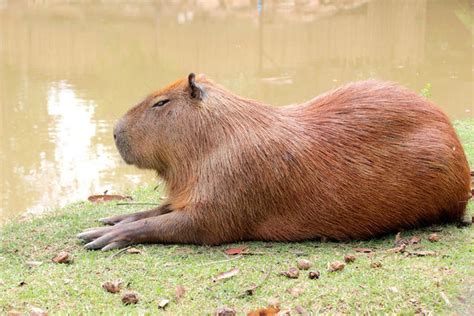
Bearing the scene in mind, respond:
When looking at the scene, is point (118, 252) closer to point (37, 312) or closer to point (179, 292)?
point (179, 292)

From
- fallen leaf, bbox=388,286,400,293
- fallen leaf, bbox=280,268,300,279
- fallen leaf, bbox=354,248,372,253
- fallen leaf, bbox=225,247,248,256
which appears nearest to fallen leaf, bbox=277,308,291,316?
fallen leaf, bbox=280,268,300,279

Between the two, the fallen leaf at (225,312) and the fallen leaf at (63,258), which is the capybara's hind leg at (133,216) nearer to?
the fallen leaf at (63,258)

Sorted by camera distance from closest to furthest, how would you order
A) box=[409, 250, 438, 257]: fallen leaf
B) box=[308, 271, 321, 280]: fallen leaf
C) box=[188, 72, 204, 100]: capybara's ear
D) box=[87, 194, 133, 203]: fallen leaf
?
box=[308, 271, 321, 280]: fallen leaf < box=[409, 250, 438, 257]: fallen leaf < box=[188, 72, 204, 100]: capybara's ear < box=[87, 194, 133, 203]: fallen leaf

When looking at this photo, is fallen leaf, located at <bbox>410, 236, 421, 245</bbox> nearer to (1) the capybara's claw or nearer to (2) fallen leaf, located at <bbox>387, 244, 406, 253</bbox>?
(2) fallen leaf, located at <bbox>387, 244, 406, 253</bbox>

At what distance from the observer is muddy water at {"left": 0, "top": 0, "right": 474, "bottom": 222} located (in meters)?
7.81

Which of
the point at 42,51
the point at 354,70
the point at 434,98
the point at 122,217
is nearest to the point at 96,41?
the point at 42,51

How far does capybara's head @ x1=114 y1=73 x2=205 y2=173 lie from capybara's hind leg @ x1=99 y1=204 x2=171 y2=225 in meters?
0.26

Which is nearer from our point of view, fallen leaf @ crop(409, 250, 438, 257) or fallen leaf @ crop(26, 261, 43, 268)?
fallen leaf @ crop(409, 250, 438, 257)

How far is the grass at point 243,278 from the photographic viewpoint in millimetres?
2982

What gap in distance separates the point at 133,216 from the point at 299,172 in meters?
1.17

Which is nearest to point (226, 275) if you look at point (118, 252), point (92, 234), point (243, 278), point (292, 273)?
point (243, 278)

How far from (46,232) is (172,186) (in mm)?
902

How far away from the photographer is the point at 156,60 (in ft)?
44.1

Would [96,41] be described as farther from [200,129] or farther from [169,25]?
[200,129]
